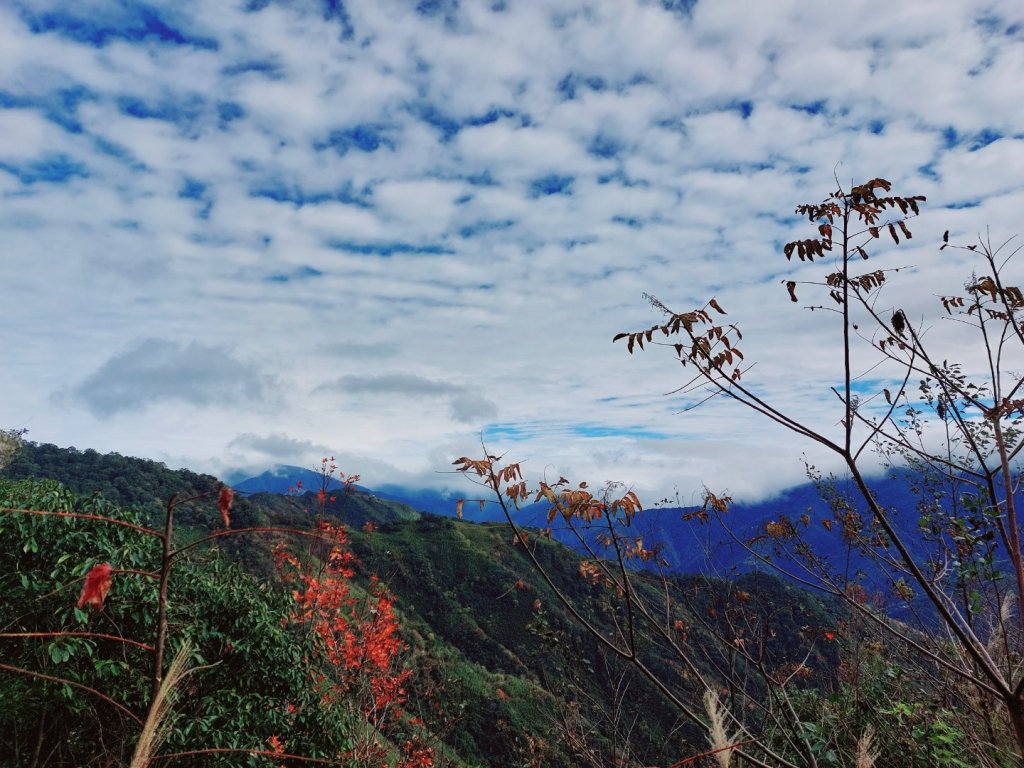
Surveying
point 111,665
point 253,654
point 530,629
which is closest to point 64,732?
point 111,665

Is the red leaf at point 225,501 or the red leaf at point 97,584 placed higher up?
the red leaf at point 225,501

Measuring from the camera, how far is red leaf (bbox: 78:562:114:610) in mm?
1868

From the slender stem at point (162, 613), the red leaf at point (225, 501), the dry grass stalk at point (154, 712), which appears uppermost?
the red leaf at point (225, 501)

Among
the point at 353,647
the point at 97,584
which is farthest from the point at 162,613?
the point at 353,647

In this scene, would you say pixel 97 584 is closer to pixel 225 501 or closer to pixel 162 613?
pixel 162 613

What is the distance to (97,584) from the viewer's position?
1.94 metres

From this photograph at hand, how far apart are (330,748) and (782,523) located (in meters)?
7.71

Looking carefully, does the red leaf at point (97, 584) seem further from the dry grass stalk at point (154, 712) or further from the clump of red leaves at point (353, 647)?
the clump of red leaves at point (353, 647)

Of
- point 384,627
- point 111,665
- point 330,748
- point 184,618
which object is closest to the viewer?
point 111,665

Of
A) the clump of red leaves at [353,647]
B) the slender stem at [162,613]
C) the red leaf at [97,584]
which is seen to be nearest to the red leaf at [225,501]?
the slender stem at [162,613]

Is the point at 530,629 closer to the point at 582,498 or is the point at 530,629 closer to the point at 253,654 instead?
the point at 253,654

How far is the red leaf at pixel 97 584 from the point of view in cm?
187

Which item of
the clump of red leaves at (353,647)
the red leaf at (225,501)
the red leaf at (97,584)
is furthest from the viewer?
the clump of red leaves at (353,647)

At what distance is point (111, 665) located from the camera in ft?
22.8
